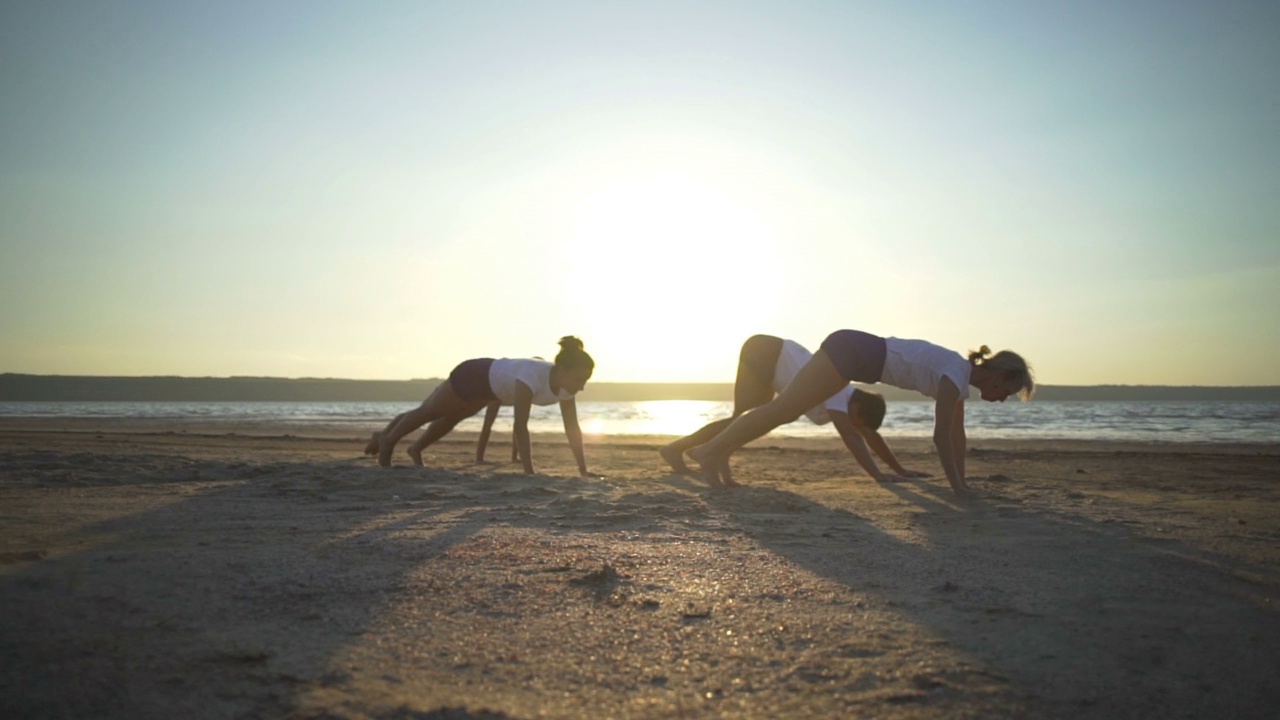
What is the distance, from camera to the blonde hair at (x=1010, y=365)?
5.54 m

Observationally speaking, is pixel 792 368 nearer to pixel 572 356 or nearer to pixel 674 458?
pixel 674 458

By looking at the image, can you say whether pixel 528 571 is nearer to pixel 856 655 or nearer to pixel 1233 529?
pixel 856 655

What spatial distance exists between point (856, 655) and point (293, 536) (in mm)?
2457

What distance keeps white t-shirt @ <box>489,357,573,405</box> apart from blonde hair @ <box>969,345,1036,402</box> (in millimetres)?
3564

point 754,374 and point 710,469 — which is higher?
point 754,374

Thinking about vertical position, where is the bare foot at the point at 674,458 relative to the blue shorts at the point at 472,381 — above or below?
below

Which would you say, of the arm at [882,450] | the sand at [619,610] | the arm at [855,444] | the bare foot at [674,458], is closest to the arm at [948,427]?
the sand at [619,610]

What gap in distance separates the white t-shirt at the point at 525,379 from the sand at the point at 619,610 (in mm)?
2660

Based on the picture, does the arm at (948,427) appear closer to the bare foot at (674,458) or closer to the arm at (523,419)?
the bare foot at (674,458)

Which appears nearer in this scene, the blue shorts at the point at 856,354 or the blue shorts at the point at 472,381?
the blue shorts at the point at 856,354

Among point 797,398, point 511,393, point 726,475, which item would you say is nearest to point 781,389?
point 726,475

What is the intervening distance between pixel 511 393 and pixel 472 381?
0.52 metres

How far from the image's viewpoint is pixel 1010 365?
554 cm

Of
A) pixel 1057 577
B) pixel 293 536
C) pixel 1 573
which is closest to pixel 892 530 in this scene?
pixel 1057 577
